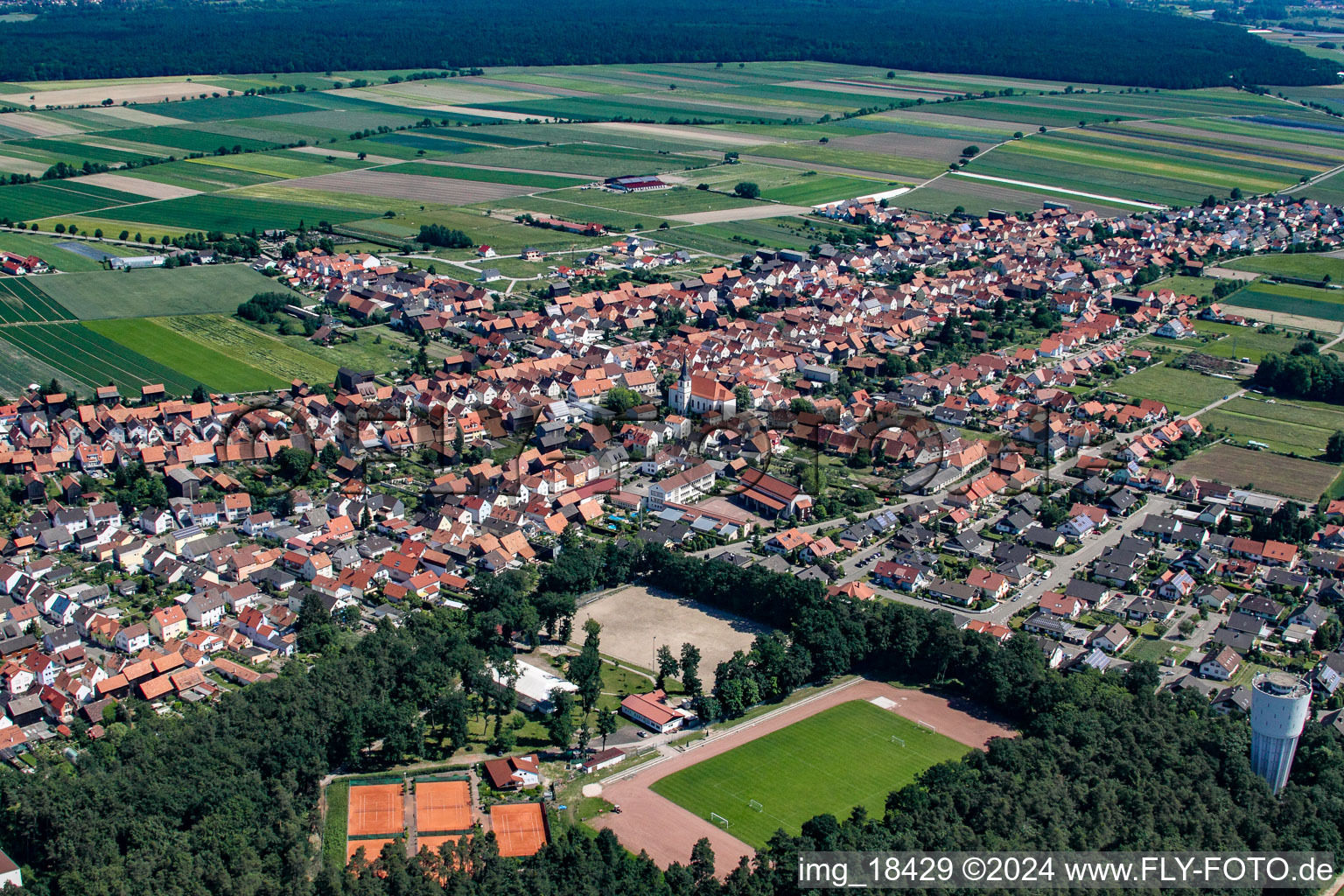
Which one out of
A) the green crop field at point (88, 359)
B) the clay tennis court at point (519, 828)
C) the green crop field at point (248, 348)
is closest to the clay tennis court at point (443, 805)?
the clay tennis court at point (519, 828)

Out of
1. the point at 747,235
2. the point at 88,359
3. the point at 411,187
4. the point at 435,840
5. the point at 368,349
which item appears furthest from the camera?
the point at 411,187

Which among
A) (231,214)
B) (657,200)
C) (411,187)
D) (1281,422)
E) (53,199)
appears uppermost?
(411,187)

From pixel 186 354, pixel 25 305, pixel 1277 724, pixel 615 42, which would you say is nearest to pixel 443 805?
pixel 1277 724

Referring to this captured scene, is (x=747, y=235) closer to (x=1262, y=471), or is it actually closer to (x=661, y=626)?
(x=1262, y=471)

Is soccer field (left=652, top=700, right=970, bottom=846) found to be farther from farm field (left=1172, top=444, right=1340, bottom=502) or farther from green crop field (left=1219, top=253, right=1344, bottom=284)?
green crop field (left=1219, top=253, right=1344, bottom=284)

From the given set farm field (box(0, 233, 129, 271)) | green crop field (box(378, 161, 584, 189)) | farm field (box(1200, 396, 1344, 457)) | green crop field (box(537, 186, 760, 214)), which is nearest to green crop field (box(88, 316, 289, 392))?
farm field (box(0, 233, 129, 271))

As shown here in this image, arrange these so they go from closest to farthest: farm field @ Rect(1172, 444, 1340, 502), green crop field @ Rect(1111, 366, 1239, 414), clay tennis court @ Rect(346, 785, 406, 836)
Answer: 1. clay tennis court @ Rect(346, 785, 406, 836)
2. farm field @ Rect(1172, 444, 1340, 502)
3. green crop field @ Rect(1111, 366, 1239, 414)

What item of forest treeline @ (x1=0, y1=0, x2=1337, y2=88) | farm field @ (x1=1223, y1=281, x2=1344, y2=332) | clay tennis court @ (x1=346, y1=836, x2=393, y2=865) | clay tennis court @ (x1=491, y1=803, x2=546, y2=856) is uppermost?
forest treeline @ (x1=0, y1=0, x2=1337, y2=88)

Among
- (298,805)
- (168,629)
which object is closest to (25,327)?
(168,629)
